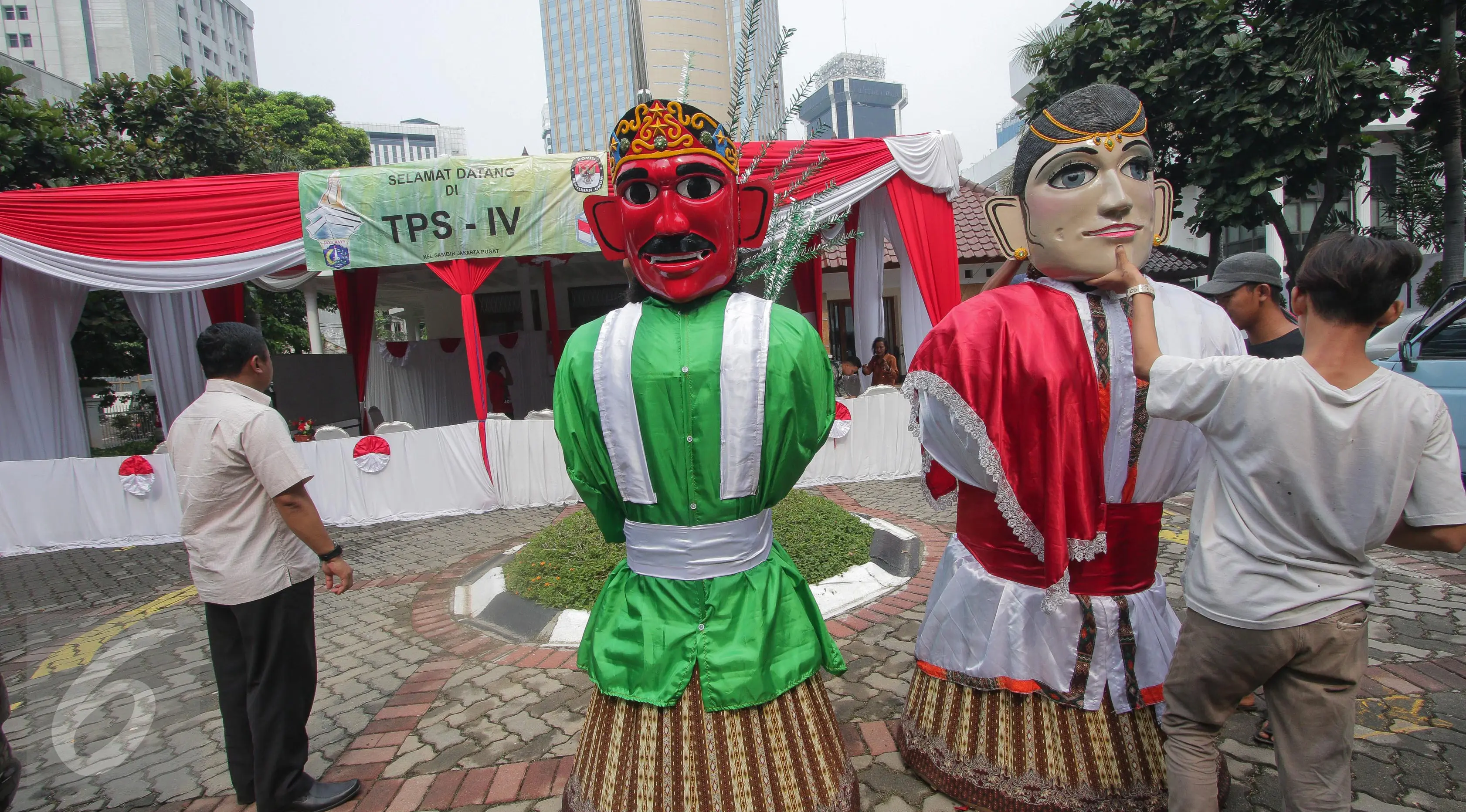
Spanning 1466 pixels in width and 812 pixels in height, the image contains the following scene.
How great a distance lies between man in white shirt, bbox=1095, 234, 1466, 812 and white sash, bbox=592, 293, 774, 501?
0.94 metres

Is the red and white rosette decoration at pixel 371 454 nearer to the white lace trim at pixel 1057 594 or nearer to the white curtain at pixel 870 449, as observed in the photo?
the white curtain at pixel 870 449

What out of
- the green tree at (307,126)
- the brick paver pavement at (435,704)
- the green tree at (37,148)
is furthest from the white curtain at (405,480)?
the green tree at (307,126)

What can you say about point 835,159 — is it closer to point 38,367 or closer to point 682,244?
point 682,244

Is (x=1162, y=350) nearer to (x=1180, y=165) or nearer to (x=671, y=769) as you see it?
(x=671, y=769)

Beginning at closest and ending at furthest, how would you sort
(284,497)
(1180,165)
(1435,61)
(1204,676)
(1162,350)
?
(1204,676) < (1162,350) < (284,497) < (1435,61) < (1180,165)

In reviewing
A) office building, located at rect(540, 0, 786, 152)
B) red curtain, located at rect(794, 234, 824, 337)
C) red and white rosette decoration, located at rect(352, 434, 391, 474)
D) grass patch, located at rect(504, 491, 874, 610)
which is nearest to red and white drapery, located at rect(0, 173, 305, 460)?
red and white rosette decoration, located at rect(352, 434, 391, 474)

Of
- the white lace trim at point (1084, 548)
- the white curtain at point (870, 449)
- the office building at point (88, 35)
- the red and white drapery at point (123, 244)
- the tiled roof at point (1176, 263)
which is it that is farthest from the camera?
the office building at point (88, 35)

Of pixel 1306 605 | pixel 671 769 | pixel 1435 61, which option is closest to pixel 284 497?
pixel 671 769

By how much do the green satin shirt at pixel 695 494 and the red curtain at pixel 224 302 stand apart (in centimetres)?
849

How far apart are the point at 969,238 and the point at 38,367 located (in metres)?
13.2

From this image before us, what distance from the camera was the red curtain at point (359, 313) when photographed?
1044 cm

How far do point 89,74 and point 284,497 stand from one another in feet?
189

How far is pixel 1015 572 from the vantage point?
2006 millimetres

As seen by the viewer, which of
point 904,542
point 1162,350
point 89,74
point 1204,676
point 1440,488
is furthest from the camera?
point 89,74
